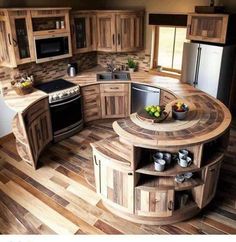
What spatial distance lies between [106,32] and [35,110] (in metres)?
2.28

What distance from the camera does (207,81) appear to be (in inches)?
183

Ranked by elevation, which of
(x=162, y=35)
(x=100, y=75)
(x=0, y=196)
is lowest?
(x=0, y=196)

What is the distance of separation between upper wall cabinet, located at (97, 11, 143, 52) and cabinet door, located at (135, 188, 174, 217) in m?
3.35

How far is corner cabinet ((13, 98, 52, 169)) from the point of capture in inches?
144

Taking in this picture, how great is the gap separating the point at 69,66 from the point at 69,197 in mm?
2819

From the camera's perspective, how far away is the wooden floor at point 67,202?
9.61ft

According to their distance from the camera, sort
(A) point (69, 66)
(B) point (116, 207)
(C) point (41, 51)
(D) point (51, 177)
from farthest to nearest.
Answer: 1. (A) point (69, 66)
2. (C) point (41, 51)
3. (D) point (51, 177)
4. (B) point (116, 207)

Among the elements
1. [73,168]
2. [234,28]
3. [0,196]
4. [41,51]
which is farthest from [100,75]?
[0,196]

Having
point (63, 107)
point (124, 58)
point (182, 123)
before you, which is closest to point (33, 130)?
point (63, 107)

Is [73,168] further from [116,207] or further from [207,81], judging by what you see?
[207,81]

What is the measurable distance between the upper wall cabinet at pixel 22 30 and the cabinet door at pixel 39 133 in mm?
973

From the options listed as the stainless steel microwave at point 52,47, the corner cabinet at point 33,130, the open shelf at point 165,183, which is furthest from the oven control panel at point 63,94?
the open shelf at point 165,183

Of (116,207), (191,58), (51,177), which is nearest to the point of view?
(116,207)

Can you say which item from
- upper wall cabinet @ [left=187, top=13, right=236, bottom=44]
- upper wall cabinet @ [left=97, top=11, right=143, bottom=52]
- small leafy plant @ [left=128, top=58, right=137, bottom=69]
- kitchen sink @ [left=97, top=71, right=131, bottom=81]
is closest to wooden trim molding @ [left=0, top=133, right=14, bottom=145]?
kitchen sink @ [left=97, top=71, right=131, bottom=81]
